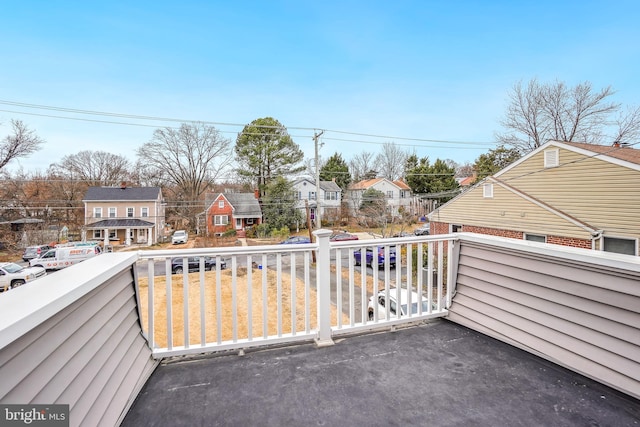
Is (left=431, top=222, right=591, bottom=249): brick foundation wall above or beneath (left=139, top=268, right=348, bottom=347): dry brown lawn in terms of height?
above

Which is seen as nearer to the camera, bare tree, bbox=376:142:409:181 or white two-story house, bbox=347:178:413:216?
white two-story house, bbox=347:178:413:216

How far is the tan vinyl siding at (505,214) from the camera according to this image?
757 centimetres

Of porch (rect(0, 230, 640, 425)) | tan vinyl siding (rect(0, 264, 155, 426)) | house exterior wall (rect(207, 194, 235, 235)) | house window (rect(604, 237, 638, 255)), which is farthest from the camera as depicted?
house exterior wall (rect(207, 194, 235, 235))

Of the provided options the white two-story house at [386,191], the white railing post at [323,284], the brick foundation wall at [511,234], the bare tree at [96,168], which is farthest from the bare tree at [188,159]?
the white railing post at [323,284]

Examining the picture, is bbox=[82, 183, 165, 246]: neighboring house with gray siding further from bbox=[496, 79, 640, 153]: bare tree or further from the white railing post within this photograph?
bbox=[496, 79, 640, 153]: bare tree

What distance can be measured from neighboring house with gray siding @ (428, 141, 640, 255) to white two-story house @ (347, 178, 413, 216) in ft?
44.5

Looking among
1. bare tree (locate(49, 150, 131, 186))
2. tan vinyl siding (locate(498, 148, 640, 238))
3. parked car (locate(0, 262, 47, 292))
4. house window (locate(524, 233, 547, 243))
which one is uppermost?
bare tree (locate(49, 150, 131, 186))

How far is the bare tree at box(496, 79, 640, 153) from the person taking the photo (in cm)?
1154

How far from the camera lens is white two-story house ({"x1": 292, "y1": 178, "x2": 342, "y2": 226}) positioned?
2269 centimetres

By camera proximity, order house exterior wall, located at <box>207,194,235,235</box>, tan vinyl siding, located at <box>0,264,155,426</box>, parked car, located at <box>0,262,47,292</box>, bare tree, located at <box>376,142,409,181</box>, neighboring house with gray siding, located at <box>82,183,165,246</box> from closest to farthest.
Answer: tan vinyl siding, located at <box>0,264,155,426</box> < parked car, located at <box>0,262,47,292</box> < neighboring house with gray siding, located at <box>82,183,165,246</box> < house exterior wall, located at <box>207,194,235,235</box> < bare tree, located at <box>376,142,409,181</box>

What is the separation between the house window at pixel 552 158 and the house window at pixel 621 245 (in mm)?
2358

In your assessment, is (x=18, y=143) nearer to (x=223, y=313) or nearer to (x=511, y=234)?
(x=223, y=313)

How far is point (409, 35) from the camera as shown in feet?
27.1

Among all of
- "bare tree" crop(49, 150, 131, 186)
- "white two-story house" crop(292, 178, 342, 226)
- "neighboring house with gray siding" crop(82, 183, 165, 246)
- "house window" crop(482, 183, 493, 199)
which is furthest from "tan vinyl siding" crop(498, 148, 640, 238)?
"bare tree" crop(49, 150, 131, 186)
